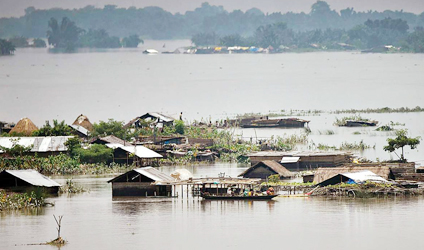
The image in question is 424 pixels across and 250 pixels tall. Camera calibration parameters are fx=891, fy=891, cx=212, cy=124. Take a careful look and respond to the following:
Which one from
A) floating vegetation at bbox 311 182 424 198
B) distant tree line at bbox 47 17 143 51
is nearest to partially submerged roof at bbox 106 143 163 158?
floating vegetation at bbox 311 182 424 198

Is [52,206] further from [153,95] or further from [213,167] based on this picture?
[153,95]

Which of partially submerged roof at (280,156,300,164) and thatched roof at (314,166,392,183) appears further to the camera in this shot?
partially submerged roof at (280,156,300,164)

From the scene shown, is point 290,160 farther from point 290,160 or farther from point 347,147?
point 347,147

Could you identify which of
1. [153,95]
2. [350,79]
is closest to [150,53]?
[350,79]

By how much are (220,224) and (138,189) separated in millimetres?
4058

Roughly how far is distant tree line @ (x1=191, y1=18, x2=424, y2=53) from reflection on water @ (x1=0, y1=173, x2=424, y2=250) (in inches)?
3791

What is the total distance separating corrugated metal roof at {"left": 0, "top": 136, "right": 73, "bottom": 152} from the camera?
27.5m

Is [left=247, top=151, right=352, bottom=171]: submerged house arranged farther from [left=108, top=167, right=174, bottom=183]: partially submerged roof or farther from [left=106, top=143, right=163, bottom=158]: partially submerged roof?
[left=108, top=167, right=174, bottom=183]: partially submerged roof

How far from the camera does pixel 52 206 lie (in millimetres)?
21234

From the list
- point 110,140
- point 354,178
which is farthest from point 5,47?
point 354,178

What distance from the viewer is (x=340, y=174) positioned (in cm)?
2198

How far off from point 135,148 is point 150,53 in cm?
10502

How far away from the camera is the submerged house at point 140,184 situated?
22.3 m

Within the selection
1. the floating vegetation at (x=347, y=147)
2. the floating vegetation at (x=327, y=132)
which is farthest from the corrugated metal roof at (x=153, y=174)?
the floating vegetation at (x=327, y=132)
